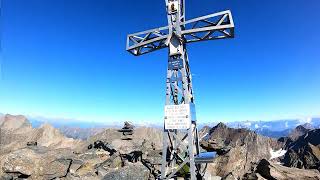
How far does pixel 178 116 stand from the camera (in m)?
12.4

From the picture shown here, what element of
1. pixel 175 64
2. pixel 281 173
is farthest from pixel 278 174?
pixel 175 64

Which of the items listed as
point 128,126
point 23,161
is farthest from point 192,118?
point 128,126

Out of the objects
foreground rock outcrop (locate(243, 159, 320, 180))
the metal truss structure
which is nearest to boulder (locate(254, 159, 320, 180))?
foreground rock outcrop (locate(243, 159, 320, 180))

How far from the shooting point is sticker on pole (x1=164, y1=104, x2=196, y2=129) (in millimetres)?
12258

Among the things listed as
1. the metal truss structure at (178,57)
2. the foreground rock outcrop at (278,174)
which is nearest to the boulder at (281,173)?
the foreground rock outcrop at (278,174)

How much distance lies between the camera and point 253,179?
17594mm

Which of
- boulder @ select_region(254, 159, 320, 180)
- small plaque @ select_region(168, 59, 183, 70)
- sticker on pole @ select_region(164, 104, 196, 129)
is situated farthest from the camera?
boulder @ select_region(254, 159, 320, 180)

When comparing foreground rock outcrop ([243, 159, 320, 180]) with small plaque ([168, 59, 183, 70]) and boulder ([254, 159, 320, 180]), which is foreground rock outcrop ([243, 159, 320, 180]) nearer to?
boulder ([254, 159, 320, 180])

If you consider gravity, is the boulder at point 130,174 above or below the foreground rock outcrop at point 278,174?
above

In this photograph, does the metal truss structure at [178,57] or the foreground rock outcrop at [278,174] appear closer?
the metal truss structure at [178,57]

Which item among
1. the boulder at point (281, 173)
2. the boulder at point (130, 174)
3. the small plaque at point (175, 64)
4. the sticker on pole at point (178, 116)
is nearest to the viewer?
the sticker on pole at point (178, 116)

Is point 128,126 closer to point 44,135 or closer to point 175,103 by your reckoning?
point 175,103

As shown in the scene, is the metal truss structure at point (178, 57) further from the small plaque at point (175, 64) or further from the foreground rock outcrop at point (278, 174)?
the foreground rock outcrop at point (278, 174)

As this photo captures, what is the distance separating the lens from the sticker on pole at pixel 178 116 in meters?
12.3
